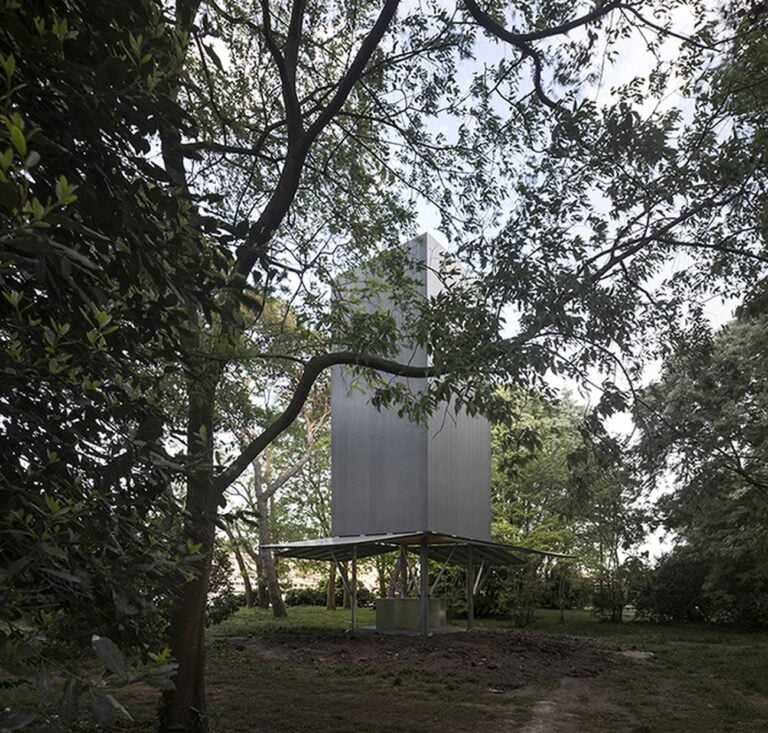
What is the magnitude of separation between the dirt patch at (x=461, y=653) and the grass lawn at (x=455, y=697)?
0.29 metres

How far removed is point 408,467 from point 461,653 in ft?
12.0

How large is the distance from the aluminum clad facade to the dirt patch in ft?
6.56

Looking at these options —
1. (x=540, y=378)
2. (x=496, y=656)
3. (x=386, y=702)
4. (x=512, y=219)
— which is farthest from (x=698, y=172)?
(x=496, y=656)

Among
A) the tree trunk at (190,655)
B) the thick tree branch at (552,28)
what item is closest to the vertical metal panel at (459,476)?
the tree trunk at (190,655)

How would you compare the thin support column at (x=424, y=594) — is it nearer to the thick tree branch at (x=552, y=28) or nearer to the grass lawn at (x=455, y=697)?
the grass lawn at (x=455, y=697)

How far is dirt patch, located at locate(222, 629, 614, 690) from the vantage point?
429 inches

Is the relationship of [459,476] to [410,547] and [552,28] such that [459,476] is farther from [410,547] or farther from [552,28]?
[552,28]

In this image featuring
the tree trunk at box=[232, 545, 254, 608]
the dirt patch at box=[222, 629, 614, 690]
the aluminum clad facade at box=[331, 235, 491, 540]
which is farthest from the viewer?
the tree trunk at box=[232, 545, 254, 608]

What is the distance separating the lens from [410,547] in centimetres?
1750

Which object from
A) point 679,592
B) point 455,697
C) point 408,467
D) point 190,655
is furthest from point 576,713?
point 679,592

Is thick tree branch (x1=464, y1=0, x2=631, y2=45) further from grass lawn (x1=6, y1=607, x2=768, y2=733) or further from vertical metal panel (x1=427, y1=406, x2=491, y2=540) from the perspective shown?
vertical metal panel (x1=427, y1=406, x2=491, y2=540)

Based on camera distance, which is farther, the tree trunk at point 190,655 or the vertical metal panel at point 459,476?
the vertical metal panel at point 459,476

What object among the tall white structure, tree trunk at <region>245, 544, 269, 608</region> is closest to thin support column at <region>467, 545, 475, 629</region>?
the tall white structure

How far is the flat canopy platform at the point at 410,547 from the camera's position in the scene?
1477cm
